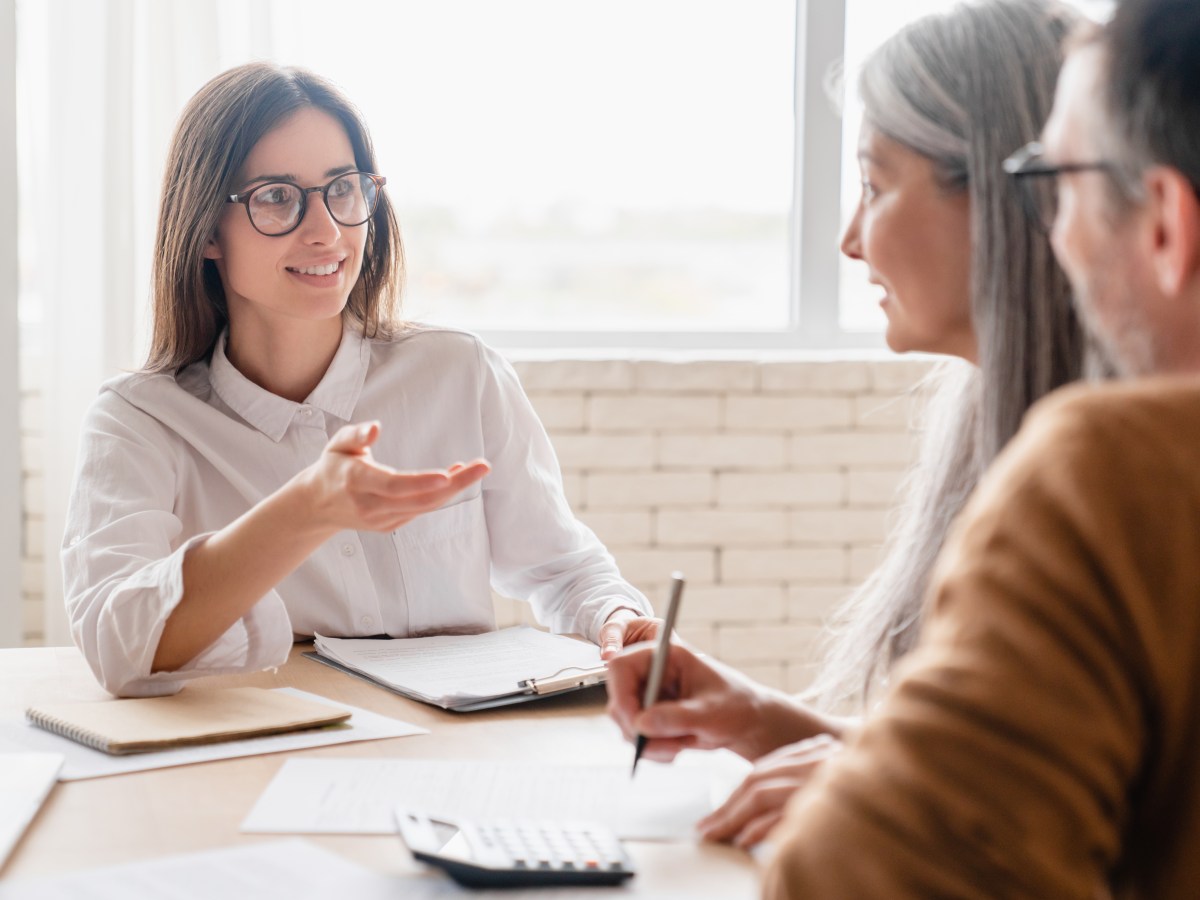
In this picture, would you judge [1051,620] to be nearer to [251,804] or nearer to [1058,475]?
[1058,475]

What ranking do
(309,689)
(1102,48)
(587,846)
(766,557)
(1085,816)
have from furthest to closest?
(766,557) < (309,689) < (587,846) < (1102,48) < (1085,816)

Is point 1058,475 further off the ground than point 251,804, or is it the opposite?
point 1058,475

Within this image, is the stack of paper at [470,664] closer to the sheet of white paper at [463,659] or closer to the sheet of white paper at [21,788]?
the sheet of white paper at [463,659]

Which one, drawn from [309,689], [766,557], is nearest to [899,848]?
[309,689]

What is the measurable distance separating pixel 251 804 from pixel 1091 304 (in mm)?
771

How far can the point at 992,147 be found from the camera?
49.1 inches

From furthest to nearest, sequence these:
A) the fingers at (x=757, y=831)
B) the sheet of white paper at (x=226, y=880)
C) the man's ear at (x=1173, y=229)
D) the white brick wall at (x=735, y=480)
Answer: the white brick wall at (x=735, y=480) → the fingers at (x=757, y=831) → the sheet of white paper at (x=226, y=880) → the man's ear at (x=1173, y=229)

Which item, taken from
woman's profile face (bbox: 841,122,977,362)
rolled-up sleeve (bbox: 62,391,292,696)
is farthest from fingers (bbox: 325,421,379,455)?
woman's profile face (bbox: 841,122,977,362)

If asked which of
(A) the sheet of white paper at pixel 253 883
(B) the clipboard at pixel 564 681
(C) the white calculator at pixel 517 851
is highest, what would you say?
(C) the white calculator at pixel 517 851

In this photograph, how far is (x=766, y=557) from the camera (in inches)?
120

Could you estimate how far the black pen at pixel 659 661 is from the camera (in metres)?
1.09

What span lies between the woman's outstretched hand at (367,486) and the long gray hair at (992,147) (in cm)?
50

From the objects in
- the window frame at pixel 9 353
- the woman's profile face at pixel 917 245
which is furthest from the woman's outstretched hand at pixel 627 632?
the window frame at pixel 9 353

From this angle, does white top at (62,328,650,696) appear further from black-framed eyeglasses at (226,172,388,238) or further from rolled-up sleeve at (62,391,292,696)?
black-framed eyeglasses at (226,172,388,238)
